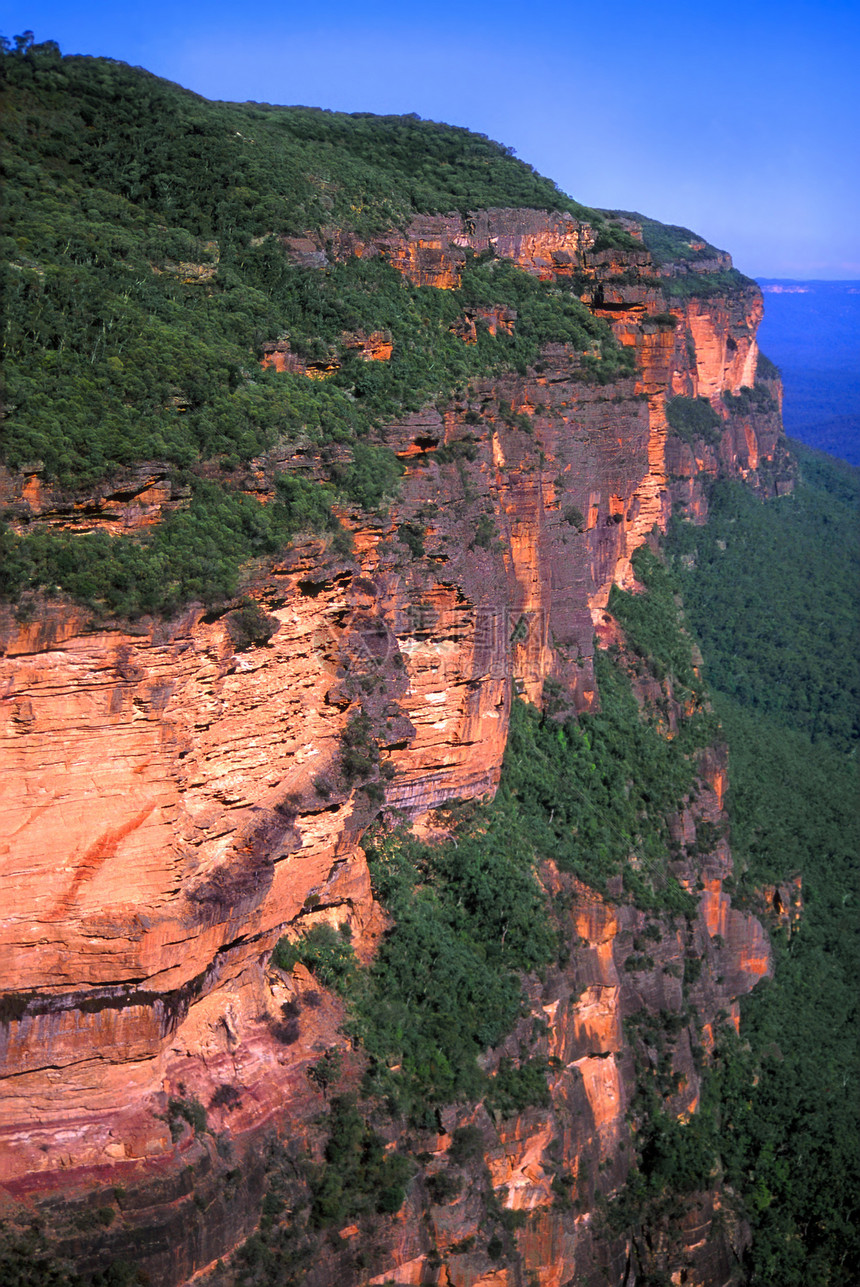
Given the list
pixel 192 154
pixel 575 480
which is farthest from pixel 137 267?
pixel 575 480

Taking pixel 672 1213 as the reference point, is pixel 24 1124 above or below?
above

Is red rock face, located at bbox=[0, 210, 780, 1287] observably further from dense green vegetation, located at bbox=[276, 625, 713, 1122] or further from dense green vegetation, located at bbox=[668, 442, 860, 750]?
dense green vegetation, located at bbox=[668, 442, 860, 750]

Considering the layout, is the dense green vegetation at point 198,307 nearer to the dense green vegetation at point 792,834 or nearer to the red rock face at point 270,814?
the red rock face at point 270,814

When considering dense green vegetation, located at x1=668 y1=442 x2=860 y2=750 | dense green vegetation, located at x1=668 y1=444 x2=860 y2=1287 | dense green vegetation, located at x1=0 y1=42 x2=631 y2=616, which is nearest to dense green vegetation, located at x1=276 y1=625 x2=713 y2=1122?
dense green vegetation, located at x1=668 y1=444 x2=860 y2=1287

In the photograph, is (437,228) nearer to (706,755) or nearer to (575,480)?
(575,480)

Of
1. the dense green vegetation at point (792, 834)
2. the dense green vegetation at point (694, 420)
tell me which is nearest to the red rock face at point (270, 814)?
the dense green vegetation at point (792, 834)

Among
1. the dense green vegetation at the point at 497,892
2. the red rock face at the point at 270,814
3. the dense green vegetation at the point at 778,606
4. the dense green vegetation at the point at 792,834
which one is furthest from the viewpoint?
the dense green vegetation at the point at 778,606
